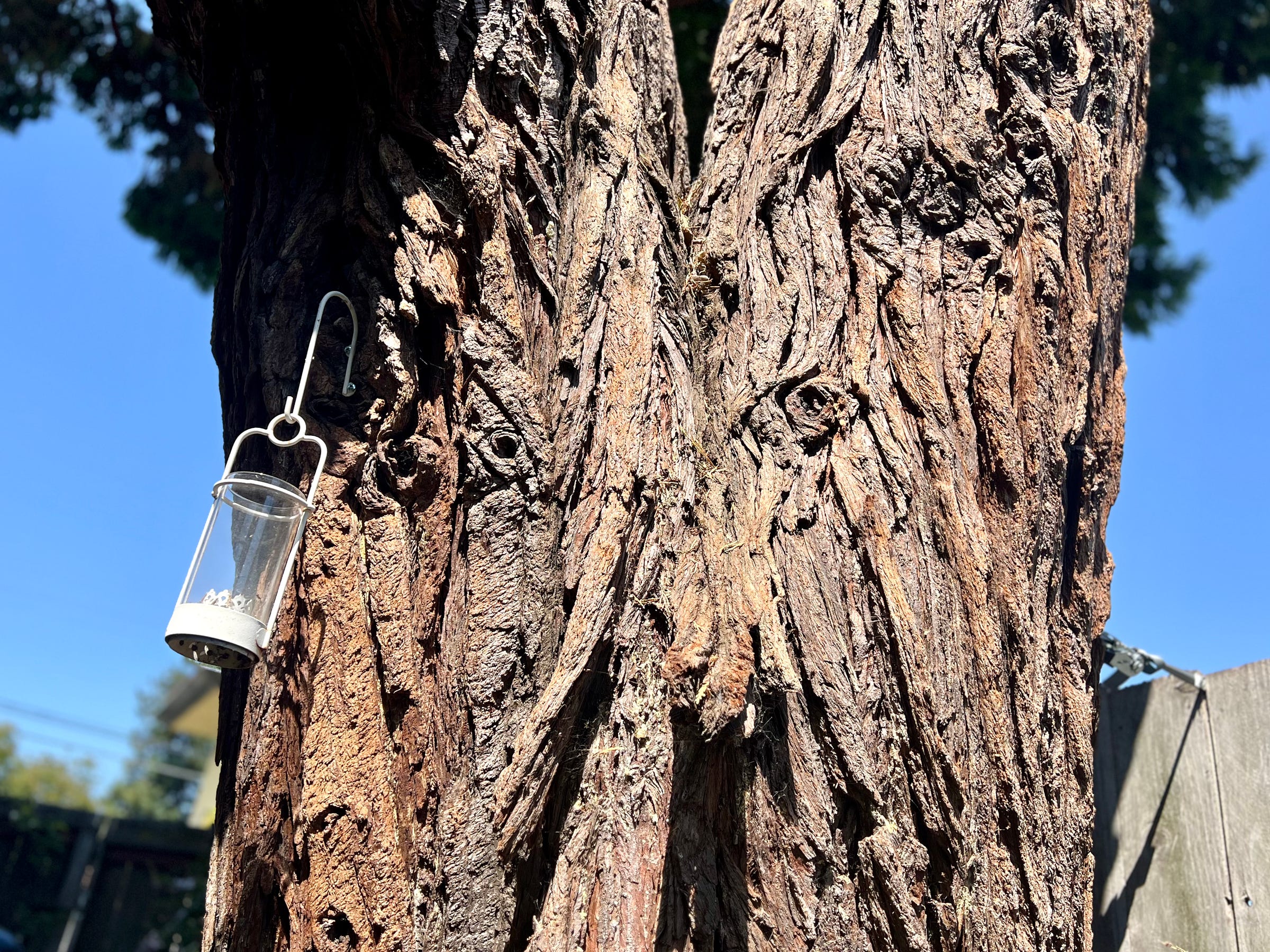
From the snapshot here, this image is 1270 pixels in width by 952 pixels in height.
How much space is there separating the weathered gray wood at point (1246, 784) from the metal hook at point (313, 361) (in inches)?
87.5

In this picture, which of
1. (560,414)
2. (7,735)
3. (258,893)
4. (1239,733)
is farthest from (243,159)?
(7,735)

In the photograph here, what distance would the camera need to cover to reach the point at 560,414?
185cm

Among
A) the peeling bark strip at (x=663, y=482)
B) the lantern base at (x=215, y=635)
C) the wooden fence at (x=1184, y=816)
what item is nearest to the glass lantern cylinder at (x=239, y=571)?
the lantern base at (x=215, y=635)

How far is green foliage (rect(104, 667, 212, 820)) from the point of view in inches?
1080

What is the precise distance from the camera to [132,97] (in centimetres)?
456

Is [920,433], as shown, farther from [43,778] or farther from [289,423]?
[43,778]

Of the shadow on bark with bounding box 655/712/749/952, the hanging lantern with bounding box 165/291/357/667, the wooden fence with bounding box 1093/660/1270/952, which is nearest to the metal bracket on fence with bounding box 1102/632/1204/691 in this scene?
the wooden fence with bounding box 1093/660/1270/952

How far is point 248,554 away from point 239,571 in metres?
0.04

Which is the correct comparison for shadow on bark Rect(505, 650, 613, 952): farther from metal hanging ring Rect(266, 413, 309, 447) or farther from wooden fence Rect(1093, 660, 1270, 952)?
wooden fence Rect(1093, 660, 1270, 952)

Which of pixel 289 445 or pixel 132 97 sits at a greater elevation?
pixel 132 97

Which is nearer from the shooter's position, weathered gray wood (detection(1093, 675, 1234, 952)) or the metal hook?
the metal hook

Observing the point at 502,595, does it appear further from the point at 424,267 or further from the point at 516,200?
the point at 516,200

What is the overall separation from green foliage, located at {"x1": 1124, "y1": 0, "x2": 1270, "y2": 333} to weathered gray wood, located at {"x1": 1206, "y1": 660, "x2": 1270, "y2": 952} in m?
2.84

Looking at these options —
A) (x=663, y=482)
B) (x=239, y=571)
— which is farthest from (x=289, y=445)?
(x=663, y=482)
